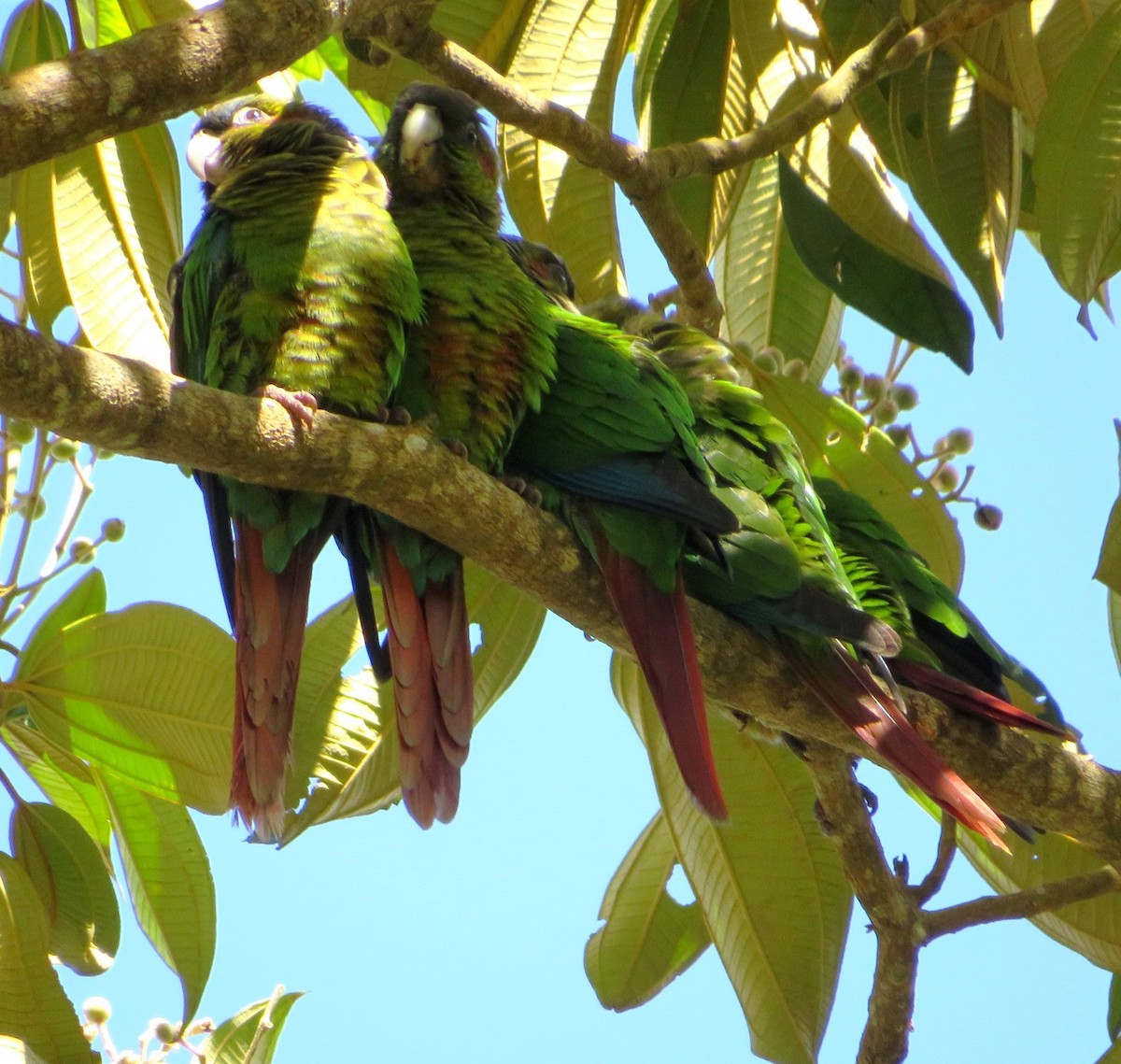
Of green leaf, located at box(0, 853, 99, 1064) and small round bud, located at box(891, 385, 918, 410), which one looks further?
small round bud, located at box(891, 385, 918, 410)

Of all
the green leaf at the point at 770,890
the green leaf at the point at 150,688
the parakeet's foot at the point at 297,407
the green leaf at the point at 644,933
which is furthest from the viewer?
the green leaf at the point at 644,933

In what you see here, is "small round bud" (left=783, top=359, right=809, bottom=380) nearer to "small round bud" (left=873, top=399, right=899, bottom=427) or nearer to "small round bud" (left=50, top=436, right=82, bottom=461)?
"small round bud" (left=873, top=399, right=899, bottom=427)

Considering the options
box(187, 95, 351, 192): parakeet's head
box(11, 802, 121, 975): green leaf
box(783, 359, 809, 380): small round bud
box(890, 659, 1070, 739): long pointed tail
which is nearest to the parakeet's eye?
box(187, 95, 351, 192): parakeet's head

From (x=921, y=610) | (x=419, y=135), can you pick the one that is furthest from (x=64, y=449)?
(x=921, y=610)

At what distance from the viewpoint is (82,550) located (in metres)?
2.04

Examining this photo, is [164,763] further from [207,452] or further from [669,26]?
[669,26]

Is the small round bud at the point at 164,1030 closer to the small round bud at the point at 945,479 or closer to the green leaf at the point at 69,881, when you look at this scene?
the green leaf at the point at 69,881

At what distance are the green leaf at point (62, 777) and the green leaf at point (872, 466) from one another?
124cm

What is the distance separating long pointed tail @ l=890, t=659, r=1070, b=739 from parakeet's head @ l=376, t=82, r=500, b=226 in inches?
39.1

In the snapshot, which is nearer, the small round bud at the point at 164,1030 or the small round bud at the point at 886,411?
the small round bud at the point at 164,1030

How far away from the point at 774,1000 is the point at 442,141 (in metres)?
1.42

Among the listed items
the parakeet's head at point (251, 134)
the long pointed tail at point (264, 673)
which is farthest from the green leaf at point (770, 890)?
the parakeet's head at point (251, 134)

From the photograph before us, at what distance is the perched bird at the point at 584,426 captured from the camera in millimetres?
1672

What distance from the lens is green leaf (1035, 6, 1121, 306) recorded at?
168 cm
